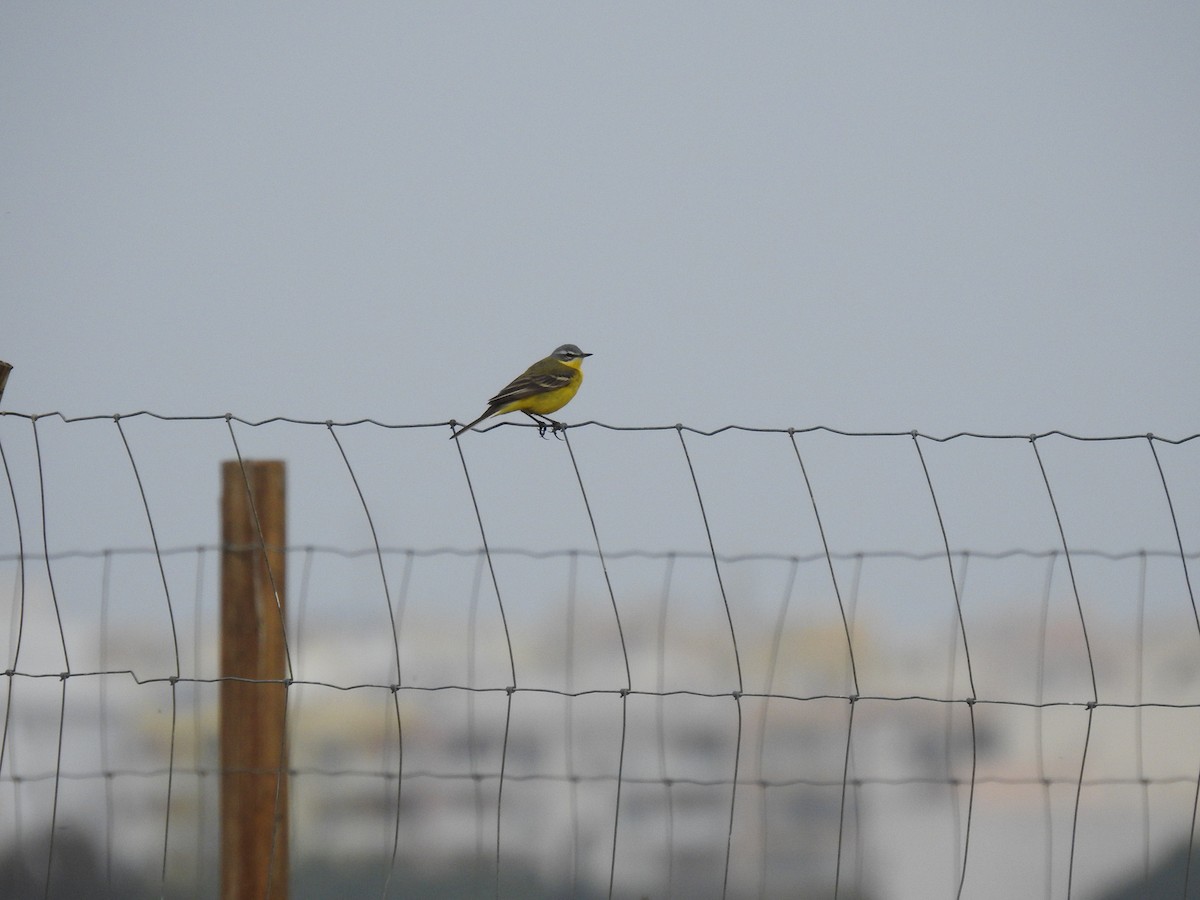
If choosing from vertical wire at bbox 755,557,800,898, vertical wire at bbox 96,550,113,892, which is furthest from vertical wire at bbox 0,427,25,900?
vertical wire at bbox 755,557,800,898

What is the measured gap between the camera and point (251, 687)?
3.64m

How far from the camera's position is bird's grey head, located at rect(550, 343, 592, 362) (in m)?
6.23

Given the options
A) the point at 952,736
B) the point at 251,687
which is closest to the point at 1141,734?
the point at 952,736

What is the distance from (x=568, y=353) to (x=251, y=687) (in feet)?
10.1

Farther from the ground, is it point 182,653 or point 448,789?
point 182,653

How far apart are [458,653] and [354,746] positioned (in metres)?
0.55

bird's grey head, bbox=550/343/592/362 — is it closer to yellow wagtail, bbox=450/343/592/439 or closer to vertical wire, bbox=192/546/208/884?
yellow wagtail, bbox=450/343/592/439

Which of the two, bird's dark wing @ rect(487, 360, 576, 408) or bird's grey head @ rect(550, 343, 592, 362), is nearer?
bird's dark wing @ rect(487, 360, 576, 408)

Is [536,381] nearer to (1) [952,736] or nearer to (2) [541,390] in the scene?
(2) [541,390]

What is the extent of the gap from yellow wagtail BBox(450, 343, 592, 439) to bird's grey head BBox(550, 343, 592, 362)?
0.35 ft

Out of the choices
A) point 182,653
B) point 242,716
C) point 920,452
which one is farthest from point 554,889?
point 920,452

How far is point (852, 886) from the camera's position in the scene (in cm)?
409

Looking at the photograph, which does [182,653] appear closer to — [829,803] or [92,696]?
[92,696]

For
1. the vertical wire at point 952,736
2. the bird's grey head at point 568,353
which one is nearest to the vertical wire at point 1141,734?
the vertical wire at point 952,736
